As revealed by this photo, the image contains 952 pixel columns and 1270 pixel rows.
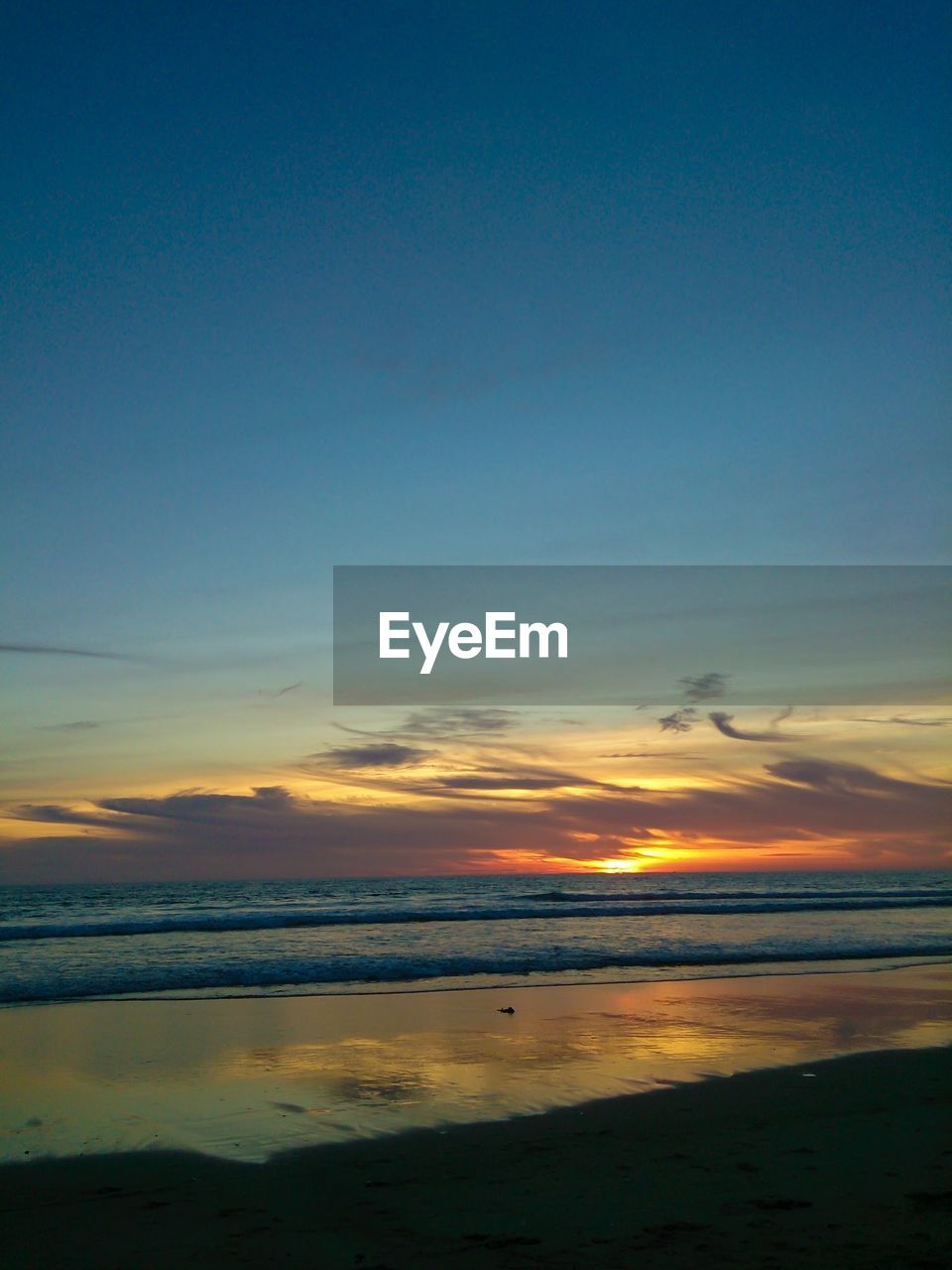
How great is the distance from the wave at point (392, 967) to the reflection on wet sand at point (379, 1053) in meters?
1.85

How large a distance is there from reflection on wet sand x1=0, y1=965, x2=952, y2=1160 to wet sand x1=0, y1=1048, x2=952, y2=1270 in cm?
77

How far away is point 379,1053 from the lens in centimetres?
1272

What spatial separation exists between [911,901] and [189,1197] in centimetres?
4601

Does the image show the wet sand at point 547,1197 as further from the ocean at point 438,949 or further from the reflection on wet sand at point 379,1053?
the ocean at point 438,949

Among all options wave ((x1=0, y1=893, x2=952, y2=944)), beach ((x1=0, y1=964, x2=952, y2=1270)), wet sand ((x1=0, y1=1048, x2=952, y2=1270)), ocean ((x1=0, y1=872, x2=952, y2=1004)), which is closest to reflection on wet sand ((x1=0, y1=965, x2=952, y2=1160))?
beach ((x1=0, y1=964, x2=952, y2=1270))

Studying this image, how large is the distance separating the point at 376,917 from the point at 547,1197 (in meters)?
32.0

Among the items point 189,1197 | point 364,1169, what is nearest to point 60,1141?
point 189,1197

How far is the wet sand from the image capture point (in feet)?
20.8

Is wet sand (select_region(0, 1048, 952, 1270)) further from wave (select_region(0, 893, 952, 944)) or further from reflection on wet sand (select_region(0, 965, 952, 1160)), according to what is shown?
wave (select_region(0, 893, 952, 944))

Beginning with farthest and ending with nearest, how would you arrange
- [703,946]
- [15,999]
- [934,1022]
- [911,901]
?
1. [911,901]
2. [703,946]
3. [15,999]
4. [934,1022]

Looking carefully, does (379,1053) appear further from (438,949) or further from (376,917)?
(376,917)

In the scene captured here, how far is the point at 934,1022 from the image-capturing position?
1480 cm

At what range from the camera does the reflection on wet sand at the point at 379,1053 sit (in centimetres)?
960

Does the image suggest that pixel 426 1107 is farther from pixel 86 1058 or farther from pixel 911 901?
pixel 911 901
